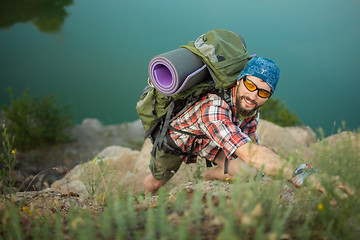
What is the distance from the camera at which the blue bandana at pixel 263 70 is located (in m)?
2.45

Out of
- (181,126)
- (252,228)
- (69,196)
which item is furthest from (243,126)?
(69,196)

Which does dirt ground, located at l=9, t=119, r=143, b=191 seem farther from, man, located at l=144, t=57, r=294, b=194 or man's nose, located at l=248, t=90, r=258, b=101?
man's nose, located at l=248, t=90, r=258, b=101

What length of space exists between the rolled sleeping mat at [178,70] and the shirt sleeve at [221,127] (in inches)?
10.8

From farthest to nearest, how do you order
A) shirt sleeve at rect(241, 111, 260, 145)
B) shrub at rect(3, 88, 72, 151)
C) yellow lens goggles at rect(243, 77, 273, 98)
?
shrub at rect(3, 88, 72, 151) → shirt sleeve at rect(241, 111, 260, 145) → yellow lens goggles at rect(243, 77, 273, 98)

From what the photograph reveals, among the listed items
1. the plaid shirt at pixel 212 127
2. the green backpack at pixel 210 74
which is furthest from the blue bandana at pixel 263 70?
the plaid shirt at pixel 212 127

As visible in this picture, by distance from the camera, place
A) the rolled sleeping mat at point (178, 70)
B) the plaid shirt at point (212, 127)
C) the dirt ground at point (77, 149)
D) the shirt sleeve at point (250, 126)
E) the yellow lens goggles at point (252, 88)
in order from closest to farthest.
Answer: the plaid shirt at point (212, 127) → the rolled sleeping mat at point (178, 70) → the yellow lens goggles at point (252, 88) → the shirt sleeve at point (250, 126) → the dirt ground at point (77, 149)

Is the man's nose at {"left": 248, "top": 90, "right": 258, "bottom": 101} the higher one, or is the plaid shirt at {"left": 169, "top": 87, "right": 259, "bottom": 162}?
the man's nose at {"left": 248, "top": 90, "right": 258, "bottom": 101}

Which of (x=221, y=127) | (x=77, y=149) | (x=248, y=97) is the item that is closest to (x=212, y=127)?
(x=221, y=127)

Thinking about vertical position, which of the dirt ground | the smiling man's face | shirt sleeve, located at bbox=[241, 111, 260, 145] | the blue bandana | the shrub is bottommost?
the dirt ground

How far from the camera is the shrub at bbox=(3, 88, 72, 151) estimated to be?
395 inches

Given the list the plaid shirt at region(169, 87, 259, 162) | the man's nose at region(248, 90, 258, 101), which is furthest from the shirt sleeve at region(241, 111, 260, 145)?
the man's nose at region(248, 90, 258, 101)

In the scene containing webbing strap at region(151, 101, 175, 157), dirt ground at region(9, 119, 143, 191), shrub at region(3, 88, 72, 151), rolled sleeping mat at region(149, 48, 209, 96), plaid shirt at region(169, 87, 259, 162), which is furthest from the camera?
shrub at region(3, 88, 72, 151)

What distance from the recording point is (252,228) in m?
1.31

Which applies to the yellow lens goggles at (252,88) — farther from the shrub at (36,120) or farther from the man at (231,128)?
the shrub at (36,120)
